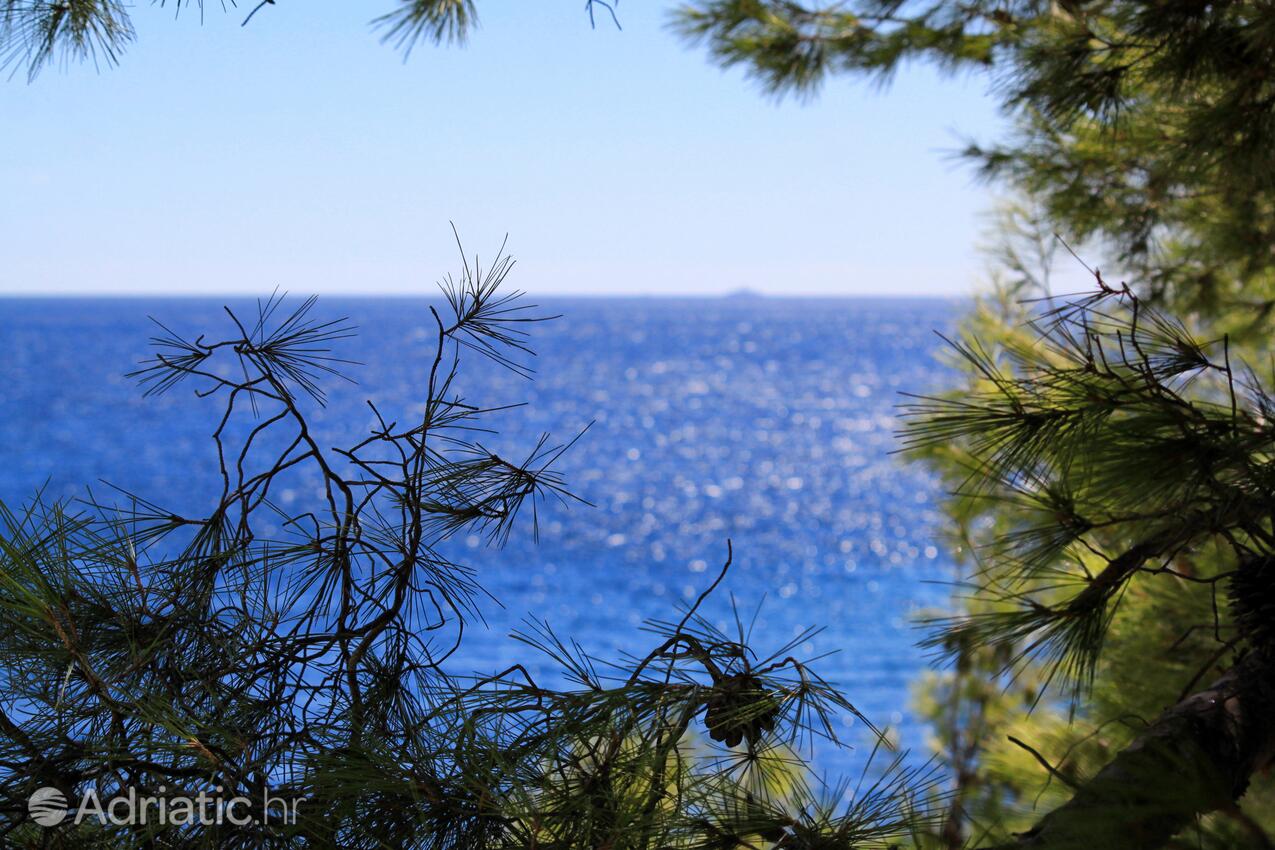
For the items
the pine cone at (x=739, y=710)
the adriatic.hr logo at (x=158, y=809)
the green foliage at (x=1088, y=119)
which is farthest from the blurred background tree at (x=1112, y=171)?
the adriatic.hr logo at (x=158, y=809)

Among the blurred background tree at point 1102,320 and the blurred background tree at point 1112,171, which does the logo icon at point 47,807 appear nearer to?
the blurred background tree at point 1102,320

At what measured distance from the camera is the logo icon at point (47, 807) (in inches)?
24.0

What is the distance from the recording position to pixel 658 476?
20219 mm

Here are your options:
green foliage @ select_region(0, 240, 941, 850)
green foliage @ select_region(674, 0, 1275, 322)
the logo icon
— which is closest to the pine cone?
green foliage @ select_region(0, 240, 941, 850)

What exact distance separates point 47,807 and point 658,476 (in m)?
19.6

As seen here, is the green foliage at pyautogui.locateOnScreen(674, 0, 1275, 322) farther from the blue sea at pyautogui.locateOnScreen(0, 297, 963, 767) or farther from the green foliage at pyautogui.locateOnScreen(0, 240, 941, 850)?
the green foliage at pyautogui.locateOnScreen(0, 240, 941, 850)

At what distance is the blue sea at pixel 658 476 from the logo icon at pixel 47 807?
7.4 inches

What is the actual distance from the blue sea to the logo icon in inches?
7.4

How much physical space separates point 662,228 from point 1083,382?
49131mm

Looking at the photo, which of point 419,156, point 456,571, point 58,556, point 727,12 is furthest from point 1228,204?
point 419,156

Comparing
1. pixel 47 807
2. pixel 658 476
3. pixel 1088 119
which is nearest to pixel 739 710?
pixel 47 807

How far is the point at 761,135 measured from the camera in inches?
1838

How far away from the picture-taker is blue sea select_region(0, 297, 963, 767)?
1047 centimetres

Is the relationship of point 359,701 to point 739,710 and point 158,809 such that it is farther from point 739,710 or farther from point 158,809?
point 739,710
